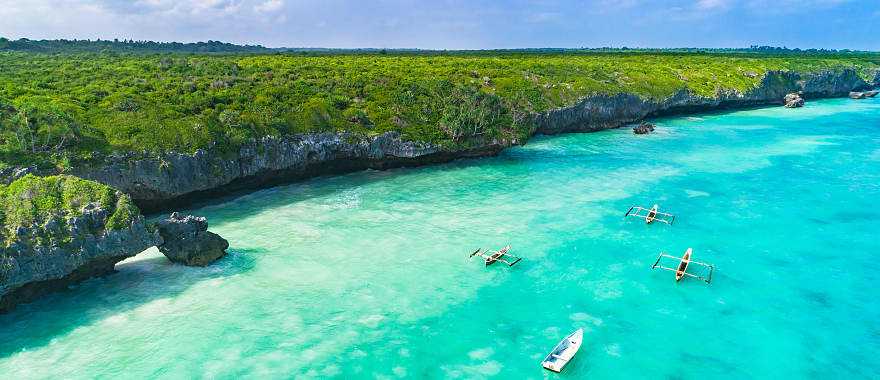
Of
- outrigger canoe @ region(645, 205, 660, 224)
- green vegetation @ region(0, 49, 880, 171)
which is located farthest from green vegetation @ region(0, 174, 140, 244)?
outrigger canoe @ region(645, 205, 660, 224)

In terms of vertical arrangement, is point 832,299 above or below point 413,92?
below

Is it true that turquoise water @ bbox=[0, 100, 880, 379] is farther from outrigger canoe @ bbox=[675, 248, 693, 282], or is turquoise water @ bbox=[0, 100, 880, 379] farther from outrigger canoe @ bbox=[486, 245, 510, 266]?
outrigger canoe @ bbox=[486, 245, 510, 266]

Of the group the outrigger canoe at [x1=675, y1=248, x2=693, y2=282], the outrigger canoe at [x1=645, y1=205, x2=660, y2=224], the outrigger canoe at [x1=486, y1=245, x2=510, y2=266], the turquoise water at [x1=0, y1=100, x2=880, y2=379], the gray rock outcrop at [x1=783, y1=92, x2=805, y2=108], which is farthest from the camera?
the gray rock outcrop at [x1=783, y1=92, x2=805, y2=108]

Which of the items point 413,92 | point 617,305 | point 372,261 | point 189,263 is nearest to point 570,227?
point 617,305

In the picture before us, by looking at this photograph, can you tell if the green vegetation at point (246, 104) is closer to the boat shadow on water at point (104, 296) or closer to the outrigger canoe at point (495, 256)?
the boat shadow on water at point (104, 296)

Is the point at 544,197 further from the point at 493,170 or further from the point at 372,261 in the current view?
the point at 372,261

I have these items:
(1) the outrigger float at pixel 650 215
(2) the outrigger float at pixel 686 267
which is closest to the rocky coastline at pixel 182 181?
(1) the outrigger float at pixel 650 215
